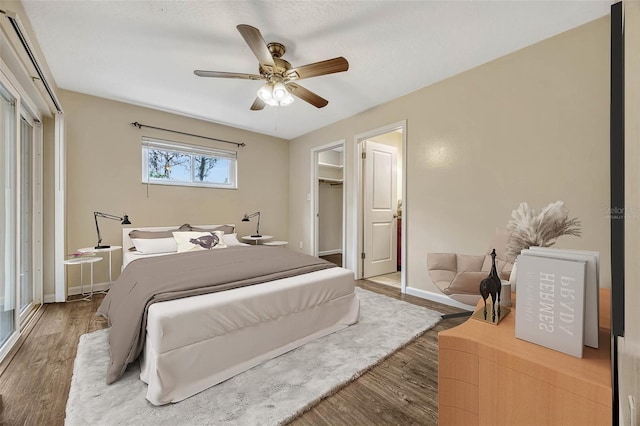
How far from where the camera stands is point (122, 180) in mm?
3633

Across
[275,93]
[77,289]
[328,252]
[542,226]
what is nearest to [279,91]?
[275,93]

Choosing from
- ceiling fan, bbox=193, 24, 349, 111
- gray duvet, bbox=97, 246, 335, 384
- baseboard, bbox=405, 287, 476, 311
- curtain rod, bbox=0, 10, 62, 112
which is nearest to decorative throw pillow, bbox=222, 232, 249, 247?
gray duvet, bbox=97, 246, 335, 384

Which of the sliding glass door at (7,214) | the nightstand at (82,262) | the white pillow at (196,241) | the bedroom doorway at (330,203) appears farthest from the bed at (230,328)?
the bedroom doorway at (330,203)

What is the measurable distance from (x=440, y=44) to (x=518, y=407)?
264cm

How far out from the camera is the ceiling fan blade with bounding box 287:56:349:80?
6.73 feet

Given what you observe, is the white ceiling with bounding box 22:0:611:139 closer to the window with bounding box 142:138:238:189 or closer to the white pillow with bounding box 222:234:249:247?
the window with bounding box 142:138:238:189

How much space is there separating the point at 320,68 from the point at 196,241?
8.19 ft

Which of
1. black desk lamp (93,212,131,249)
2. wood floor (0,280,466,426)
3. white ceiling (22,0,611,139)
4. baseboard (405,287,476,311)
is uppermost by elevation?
white ceiling (22,0,611,139)

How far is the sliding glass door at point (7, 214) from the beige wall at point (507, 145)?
143 inches

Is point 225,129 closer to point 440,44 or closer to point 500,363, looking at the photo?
point 440,44

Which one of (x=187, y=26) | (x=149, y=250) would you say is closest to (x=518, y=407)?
(x=187, y=26)

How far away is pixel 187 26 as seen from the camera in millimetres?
2119

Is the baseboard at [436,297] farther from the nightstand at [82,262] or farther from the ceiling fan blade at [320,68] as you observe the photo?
the nightstand at [82,262]

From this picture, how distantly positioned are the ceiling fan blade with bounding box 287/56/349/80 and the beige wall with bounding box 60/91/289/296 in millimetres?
2660
